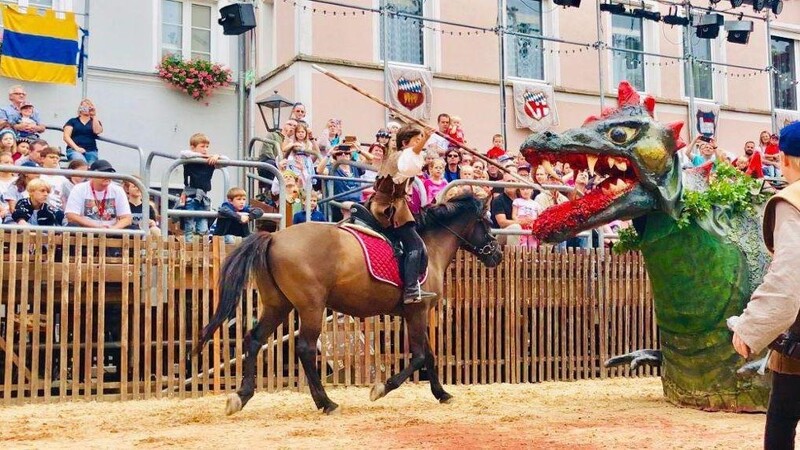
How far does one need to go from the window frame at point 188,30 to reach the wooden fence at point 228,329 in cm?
962

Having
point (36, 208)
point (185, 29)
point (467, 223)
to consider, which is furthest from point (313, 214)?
point (185, 29)

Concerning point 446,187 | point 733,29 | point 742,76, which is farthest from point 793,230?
point 742,76

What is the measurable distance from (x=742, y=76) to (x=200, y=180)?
57.5 feet

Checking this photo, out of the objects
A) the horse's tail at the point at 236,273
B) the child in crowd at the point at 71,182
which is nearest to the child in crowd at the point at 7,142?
the child in crowd at the point at 71,182

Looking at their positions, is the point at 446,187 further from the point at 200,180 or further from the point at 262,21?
the point at 262,21

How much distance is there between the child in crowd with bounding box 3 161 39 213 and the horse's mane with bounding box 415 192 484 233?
4.18 m

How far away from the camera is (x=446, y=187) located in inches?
440

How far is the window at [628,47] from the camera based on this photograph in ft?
73.5

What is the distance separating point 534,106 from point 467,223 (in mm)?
10996

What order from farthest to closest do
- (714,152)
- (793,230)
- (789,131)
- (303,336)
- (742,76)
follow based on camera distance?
(742,76) < (714,152) < (303,336) < (789,131) < (793,230)

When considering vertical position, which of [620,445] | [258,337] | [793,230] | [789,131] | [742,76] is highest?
[742,76]

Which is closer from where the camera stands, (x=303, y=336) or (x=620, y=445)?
(x=620, y=445)

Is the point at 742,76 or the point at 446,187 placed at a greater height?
the point at 742,76

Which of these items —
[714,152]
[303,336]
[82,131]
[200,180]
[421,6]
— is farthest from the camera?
[421,6]
